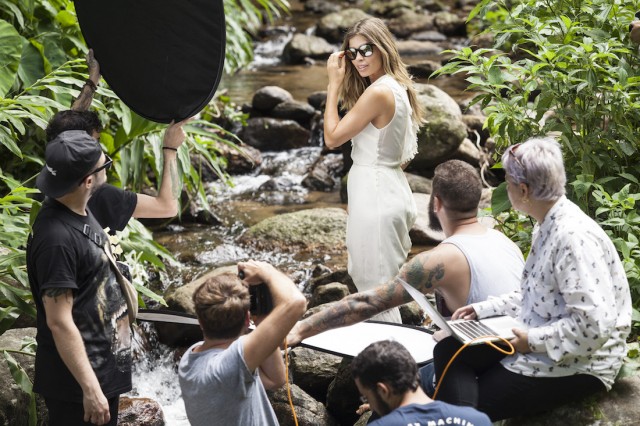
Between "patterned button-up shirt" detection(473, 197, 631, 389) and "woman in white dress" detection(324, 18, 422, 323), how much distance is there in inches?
49.2

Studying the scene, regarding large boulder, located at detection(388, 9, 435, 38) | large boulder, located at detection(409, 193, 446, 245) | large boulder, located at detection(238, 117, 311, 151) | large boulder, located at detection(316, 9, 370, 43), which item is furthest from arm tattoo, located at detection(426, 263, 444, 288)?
large boulder, located at detection(388, 9, 435, 38)

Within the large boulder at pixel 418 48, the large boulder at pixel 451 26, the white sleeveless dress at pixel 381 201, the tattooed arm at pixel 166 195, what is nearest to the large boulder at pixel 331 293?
the white sleeveless dress at pixel 381 201

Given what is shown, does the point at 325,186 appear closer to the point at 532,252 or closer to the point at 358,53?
the point at 358,53

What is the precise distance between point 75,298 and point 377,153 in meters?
1.77

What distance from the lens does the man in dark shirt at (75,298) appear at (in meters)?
2.75

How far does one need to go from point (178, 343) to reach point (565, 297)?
10.9 feet

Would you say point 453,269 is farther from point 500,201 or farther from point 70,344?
point 70,344

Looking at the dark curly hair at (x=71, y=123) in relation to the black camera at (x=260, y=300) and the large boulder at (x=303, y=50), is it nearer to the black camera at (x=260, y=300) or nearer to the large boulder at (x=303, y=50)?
the black camera at (x=260, y=300)

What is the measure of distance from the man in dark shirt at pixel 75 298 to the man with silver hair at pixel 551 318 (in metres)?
1.12

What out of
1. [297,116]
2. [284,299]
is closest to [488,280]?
[284,299]

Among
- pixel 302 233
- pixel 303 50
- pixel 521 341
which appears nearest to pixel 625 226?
pixel 521 341

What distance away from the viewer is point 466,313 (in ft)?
9.95

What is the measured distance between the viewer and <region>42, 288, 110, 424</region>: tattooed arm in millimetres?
2738

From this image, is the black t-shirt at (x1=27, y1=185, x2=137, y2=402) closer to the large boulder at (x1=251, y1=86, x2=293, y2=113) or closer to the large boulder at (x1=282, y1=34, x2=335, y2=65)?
the large boulder at (x1=251, y1=86, x2=293, y2=113)
